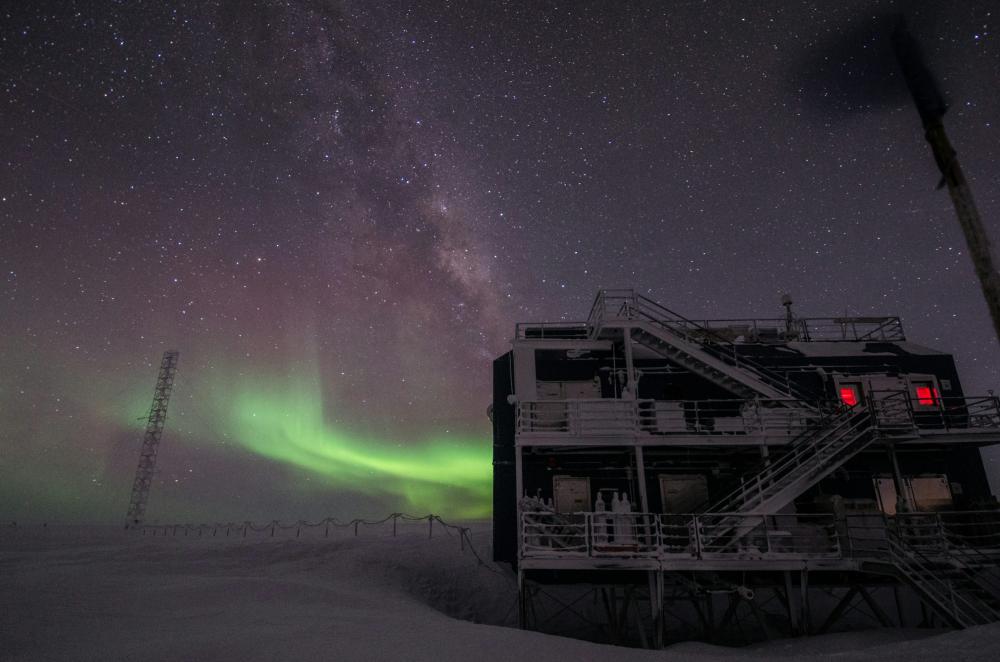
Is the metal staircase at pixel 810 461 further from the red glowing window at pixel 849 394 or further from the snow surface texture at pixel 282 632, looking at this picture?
the red glowing window at pixel 849 394

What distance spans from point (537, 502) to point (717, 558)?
5671 mm

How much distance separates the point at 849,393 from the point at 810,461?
797cm

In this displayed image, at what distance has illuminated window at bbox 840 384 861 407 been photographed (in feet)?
77.8

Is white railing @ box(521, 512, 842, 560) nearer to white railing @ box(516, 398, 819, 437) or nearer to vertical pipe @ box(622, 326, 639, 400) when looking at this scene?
white railing @ box(516, 398, 819, 437)

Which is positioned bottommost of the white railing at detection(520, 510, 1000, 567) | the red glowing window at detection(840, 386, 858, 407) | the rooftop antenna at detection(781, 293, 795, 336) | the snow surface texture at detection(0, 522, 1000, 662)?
the snow surface texture at detection(0, 522, 1000, 662)

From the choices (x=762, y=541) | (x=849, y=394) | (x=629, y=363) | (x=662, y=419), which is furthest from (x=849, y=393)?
(x=629, y=363)

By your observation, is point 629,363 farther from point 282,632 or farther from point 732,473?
point 282,632

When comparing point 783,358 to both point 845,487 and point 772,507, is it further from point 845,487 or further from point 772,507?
point 772,507

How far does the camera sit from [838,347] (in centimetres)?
2516

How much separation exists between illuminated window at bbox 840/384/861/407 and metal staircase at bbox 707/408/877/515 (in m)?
4.73

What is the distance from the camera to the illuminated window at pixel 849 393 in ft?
77.8

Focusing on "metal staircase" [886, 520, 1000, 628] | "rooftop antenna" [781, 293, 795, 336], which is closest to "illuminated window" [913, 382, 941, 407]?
"rooftop antenna" [781, 293, 795, 336]

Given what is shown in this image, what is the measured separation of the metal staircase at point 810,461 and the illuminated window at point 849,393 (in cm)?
473

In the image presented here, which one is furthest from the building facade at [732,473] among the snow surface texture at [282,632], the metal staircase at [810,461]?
the snow surface texture at [282,632]
